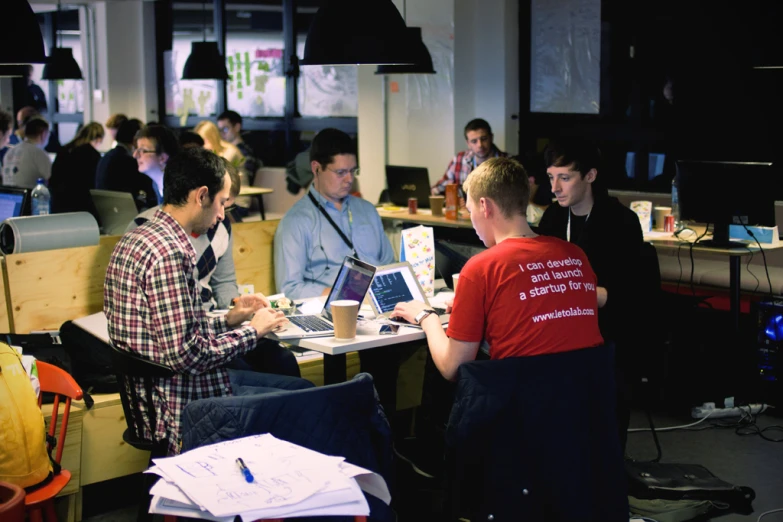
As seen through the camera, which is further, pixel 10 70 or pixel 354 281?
pixel 10 70

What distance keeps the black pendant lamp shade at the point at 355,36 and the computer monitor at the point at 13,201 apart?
7.05 ft

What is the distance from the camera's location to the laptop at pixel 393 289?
11.9 feet

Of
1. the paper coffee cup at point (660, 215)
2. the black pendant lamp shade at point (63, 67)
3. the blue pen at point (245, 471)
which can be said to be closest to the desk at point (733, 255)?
the paper coffee cup at point (660, 215)

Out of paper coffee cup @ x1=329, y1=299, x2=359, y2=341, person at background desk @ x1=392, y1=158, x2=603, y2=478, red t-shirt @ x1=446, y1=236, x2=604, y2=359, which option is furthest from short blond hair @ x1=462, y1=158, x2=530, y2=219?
paper coffee cup @ x1=329, y1=299, x2=359, y2=341

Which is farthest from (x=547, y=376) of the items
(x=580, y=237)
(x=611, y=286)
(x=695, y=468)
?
(x=695, y=468)

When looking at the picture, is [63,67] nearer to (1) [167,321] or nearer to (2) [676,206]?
(2) [676,206]

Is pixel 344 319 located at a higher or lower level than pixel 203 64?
lower

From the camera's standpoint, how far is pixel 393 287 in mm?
3666

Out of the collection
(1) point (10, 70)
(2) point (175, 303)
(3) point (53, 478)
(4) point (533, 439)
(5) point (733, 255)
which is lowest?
(3) point (53, 478)

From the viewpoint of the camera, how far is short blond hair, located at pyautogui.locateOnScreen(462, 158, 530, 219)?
2.89 metres

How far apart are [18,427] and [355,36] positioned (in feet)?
5.75

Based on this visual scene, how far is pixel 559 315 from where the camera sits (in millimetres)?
2736

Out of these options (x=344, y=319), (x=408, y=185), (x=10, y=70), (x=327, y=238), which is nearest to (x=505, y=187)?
(x=344, y=319)

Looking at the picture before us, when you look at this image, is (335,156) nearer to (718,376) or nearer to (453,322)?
(453,322)
